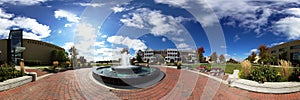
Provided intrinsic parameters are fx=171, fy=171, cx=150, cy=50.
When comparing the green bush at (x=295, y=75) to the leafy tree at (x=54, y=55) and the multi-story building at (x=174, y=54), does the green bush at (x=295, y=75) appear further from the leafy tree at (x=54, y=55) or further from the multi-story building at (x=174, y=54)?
the leafy tree at (x=54, y=55)

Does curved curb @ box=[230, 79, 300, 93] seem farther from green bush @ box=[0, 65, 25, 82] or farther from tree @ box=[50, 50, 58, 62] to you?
tree @ box=[50, 50, 58, 62]

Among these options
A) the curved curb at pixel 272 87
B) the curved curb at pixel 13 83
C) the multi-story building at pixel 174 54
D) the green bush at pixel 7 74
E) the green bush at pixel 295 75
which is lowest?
the curved curb at pixel 272 87

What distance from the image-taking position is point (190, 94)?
5.47 meters

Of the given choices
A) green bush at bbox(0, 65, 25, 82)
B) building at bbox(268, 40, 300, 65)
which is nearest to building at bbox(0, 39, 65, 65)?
green bush at bbox(0, 65, 25, 82)

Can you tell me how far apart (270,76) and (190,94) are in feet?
12.3

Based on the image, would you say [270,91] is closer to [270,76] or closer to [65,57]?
[270,76]

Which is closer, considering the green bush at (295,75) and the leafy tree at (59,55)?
the green bush at (295,75)

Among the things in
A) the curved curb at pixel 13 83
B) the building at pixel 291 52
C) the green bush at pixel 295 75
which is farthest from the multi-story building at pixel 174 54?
the building at pixel 291 52

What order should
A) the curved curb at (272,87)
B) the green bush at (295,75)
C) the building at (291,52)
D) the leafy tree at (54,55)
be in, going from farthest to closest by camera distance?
the building at (291,52)
the leafy tree at (54,55)
the green bush at (295,75)
the curved curb at (272,87)

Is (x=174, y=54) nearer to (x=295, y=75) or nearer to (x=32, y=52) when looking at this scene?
(x=295, y=75)

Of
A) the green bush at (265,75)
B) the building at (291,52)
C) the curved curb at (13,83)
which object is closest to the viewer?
the curved curb at (13,83)

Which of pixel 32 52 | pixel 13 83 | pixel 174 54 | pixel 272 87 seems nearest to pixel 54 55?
pixel 32 52

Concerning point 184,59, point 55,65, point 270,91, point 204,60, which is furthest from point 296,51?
point 55,65

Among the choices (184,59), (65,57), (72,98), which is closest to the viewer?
(72,98)
